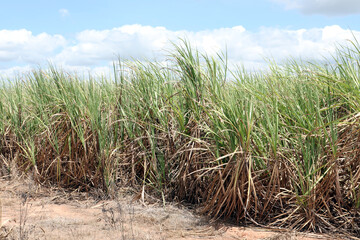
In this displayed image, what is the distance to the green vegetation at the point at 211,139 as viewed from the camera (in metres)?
2.84

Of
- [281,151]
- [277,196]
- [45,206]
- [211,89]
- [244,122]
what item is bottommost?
[45,206]

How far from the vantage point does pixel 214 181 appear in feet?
9.45

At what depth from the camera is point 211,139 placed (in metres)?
3.21

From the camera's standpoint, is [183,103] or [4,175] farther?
[4,175]

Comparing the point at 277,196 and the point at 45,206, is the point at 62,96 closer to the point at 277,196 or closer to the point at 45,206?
the point at 45,206

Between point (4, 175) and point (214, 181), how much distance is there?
Result: 287 centimetres

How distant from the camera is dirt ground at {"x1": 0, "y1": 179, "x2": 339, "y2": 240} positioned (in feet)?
9.00

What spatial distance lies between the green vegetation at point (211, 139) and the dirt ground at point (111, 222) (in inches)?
5.5

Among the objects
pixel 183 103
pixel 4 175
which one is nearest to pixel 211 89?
pixel 183 103

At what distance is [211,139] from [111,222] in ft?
3.57

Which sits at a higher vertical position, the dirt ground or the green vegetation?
the green vegetation

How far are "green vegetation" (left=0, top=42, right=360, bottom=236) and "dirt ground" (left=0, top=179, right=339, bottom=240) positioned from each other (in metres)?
0.14

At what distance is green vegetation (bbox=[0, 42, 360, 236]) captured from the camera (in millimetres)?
2836

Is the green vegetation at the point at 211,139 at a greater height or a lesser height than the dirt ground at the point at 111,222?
greater
